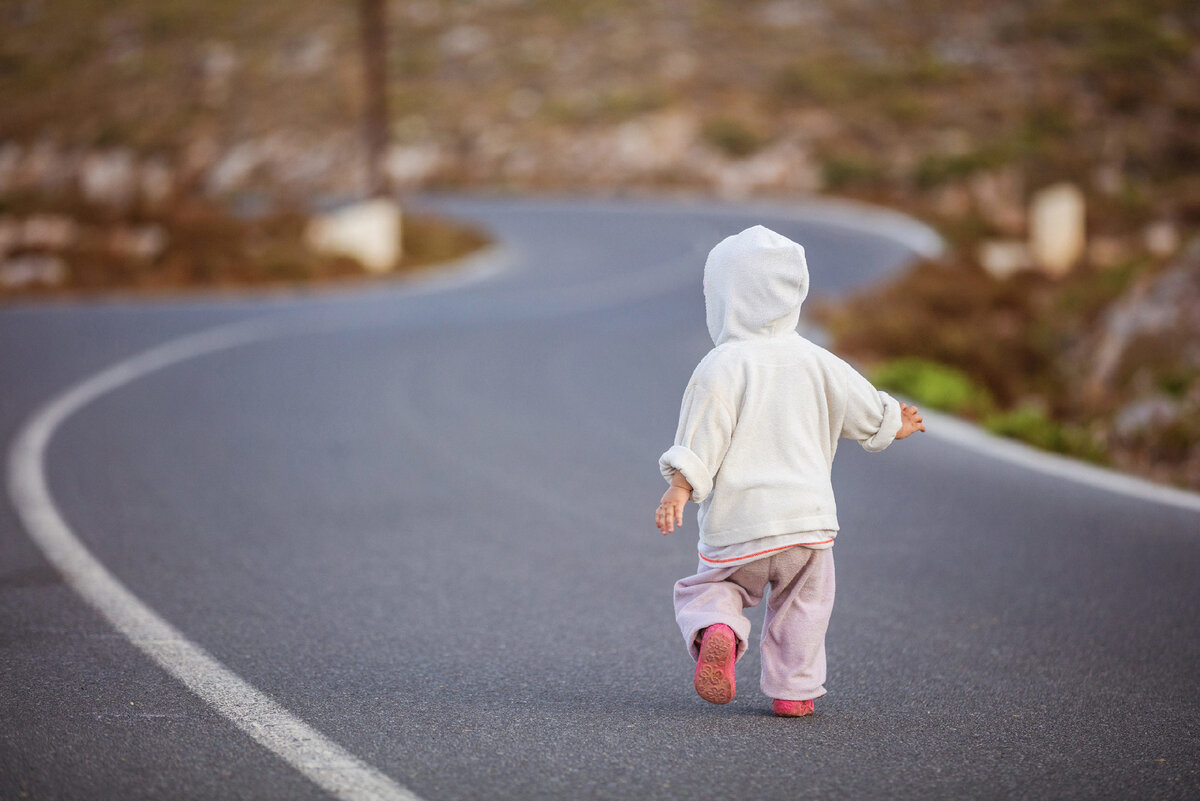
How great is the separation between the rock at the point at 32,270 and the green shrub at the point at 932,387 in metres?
13.9

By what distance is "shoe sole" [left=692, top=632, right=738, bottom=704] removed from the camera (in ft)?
13.0

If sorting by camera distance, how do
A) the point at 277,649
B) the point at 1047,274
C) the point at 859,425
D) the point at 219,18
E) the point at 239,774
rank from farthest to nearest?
1. the point at 219,18
2. the point at 1047,274
3. the point at 277,649
4. the point at 859,425
5. the point at 239,774

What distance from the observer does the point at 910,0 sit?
6475 centimetres

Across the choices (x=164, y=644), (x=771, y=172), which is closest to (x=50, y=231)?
(x=164, y=644)

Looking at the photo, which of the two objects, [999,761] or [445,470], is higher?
[999,761]

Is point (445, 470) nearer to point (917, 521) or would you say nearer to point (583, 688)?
point (917, 521)

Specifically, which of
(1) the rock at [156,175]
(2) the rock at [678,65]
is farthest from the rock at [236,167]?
(2) the rock at [678,65]

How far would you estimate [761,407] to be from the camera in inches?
161

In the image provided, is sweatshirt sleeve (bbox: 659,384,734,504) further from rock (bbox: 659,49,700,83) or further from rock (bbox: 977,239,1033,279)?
rock (bbox: 659,49,700,83)

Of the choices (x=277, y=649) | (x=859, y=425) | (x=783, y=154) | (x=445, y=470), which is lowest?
(x=783, y=154)

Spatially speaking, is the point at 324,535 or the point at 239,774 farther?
the point at 324,535

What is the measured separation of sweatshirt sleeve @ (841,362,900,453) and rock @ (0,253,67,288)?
58.9 ft

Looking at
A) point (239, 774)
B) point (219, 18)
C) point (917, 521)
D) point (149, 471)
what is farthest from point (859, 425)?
point (219, 18)

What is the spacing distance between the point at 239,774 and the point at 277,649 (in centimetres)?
118
